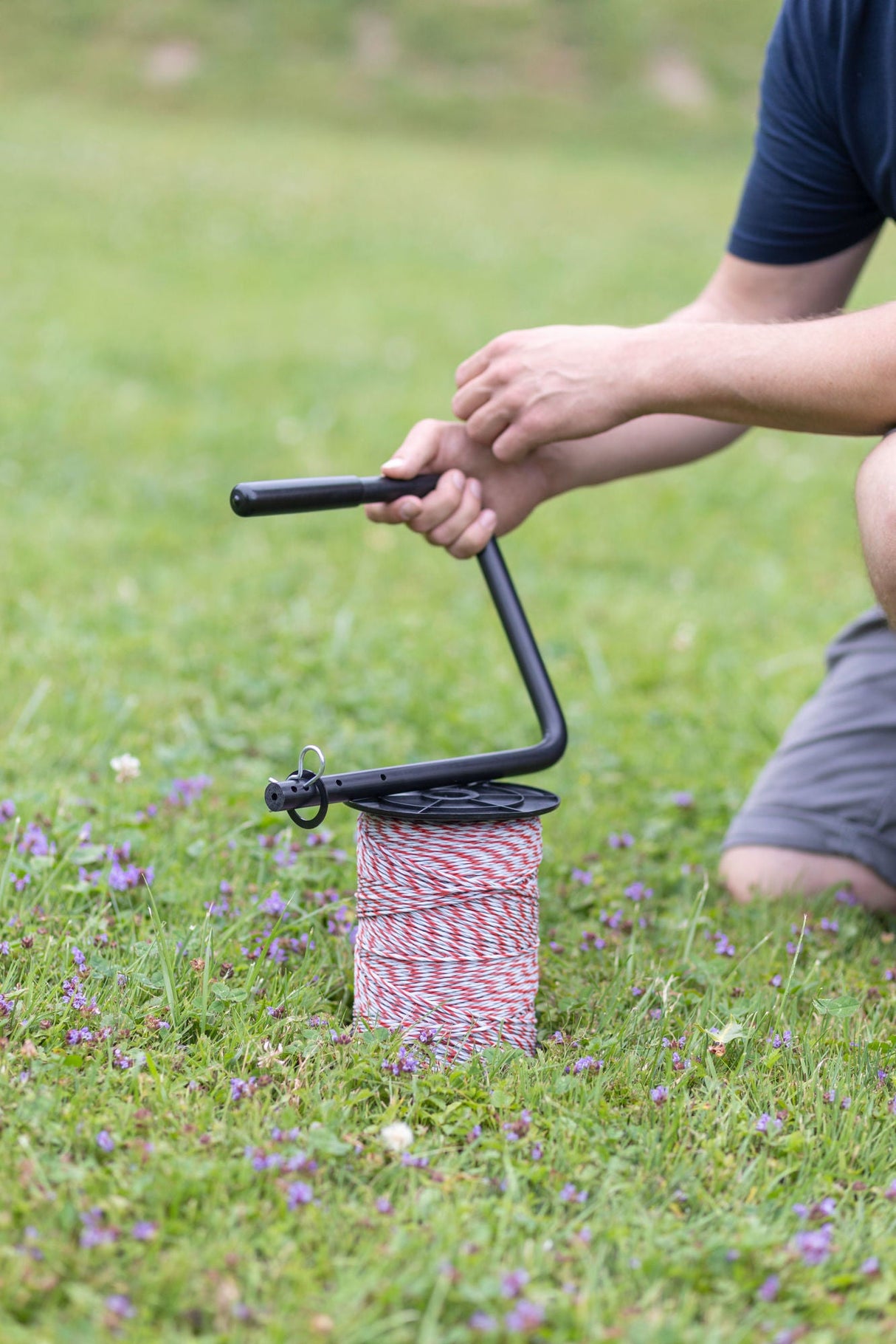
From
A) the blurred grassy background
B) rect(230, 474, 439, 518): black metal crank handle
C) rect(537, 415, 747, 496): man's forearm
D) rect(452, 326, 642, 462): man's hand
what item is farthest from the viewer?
the blurred grassy background

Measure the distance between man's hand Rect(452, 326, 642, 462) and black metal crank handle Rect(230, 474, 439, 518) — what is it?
0.17 meters

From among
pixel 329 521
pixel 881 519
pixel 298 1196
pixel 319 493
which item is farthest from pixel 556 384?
pixel 329 521

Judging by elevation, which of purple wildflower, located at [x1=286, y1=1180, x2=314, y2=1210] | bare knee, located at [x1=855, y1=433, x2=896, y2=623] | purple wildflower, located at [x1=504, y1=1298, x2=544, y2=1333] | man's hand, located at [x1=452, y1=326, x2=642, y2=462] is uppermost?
man's hand, located at [x1=452, y1=326, x2=642, y2=462]

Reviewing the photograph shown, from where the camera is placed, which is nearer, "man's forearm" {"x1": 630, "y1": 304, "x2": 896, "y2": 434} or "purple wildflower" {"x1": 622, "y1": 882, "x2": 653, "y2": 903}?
"man's forearm" {"x1": 630, "y1": 304, "x2": 896, "y2": 434}

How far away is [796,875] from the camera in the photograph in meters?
2.77

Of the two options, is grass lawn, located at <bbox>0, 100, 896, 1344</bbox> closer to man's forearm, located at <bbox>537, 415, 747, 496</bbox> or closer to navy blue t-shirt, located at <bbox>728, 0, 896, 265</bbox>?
man's forearm, located at <bbox>537, 415, 747, 496</bbox>

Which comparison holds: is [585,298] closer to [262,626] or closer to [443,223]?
[443,223]

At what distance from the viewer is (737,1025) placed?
6.63 feet

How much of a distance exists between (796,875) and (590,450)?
905 millimetres

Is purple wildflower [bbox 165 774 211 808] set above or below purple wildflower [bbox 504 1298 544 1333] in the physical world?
above

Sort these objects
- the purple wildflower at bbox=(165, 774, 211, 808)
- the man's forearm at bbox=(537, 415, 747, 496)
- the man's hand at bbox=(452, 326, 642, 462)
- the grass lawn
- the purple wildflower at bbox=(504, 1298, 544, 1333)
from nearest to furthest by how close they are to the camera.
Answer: the purple wildflower at bbox=(504, 1298, 544, 1333) → the grass lawn → the man's hand at bbox=(452, 326, 642, 462) → the man's forearm at bbox=(537, 415, 747, 496) → the purple wildflower at bbox=(165, 774, 211, 808)

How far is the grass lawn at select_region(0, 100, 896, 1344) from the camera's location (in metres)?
1.53

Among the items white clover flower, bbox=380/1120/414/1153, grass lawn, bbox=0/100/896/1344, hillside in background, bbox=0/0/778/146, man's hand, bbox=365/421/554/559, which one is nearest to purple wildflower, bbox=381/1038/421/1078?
grass lawn, bbox=0/100/896/1344

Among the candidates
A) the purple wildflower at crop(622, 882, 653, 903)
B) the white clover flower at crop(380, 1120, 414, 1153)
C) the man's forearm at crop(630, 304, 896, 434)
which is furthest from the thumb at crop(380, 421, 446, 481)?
the white clover flower at crop(380, 1120, 414, 1153)
